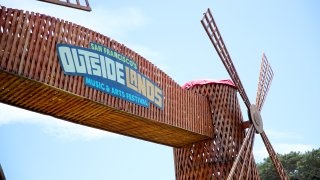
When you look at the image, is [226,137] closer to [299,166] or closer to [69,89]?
[69,89]

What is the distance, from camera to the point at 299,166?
3250 cm

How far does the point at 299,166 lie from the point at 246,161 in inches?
932

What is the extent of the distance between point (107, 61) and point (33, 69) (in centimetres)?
202

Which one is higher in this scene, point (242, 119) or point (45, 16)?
point (45, 16)

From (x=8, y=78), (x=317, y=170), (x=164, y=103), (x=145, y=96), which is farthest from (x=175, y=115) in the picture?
(x=317, y=170)

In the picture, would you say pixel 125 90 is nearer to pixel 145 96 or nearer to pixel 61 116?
pixel 145 96

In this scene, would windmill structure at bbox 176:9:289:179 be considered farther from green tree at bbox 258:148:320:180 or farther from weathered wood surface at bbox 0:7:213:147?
green tree at bbox 258:148:320:180

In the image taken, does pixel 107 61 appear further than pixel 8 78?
Yes

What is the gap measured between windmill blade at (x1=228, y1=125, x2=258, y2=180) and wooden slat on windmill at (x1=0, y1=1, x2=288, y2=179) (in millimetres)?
30

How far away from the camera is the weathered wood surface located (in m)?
6.67

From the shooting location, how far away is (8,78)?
6531mm

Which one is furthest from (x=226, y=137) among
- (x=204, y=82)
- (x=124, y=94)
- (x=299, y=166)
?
(x=299, y=166)

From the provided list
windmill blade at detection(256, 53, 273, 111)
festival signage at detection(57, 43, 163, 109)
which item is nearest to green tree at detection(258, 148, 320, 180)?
windmill blade at detection(256, 53, 273, 111)

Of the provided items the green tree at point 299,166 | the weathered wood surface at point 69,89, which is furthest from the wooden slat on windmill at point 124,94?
the green tree at point 299,166
